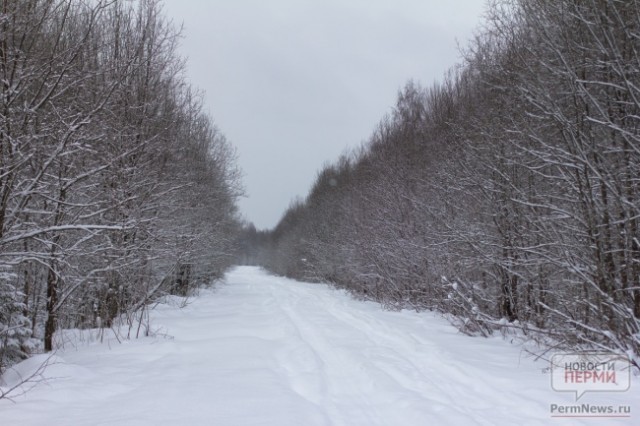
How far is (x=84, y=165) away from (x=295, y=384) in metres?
6.74

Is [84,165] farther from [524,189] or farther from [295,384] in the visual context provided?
[524,189]

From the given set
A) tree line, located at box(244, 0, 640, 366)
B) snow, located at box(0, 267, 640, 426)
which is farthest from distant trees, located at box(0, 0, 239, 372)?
tree line, located at box(244, 0, 640, 366)

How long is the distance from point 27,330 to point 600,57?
33.9ft

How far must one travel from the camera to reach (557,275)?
8703 mm

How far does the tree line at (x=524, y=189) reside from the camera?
6359mm

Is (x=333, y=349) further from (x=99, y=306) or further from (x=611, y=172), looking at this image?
(x=99, y=306)

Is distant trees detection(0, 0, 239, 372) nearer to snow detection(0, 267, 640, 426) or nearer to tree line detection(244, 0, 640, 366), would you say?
snow detection(0, 267, 640, 426)

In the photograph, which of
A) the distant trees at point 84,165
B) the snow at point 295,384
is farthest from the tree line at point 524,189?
the distant trees at point 84,165

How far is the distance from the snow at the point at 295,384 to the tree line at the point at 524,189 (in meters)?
1.21

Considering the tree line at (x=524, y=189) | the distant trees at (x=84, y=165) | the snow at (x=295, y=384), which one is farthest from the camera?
the tree line at (x=524, y=189)

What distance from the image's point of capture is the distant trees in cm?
551

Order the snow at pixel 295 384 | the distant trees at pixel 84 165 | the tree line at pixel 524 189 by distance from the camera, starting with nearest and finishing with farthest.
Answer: the snow at pixel 295 384
the distant trees at pixel 84 165
the tree line at pixel 524 189

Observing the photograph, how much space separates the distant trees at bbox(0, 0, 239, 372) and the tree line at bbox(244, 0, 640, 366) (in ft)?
21.8

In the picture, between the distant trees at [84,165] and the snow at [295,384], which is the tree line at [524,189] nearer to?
the snow at [295,384]
